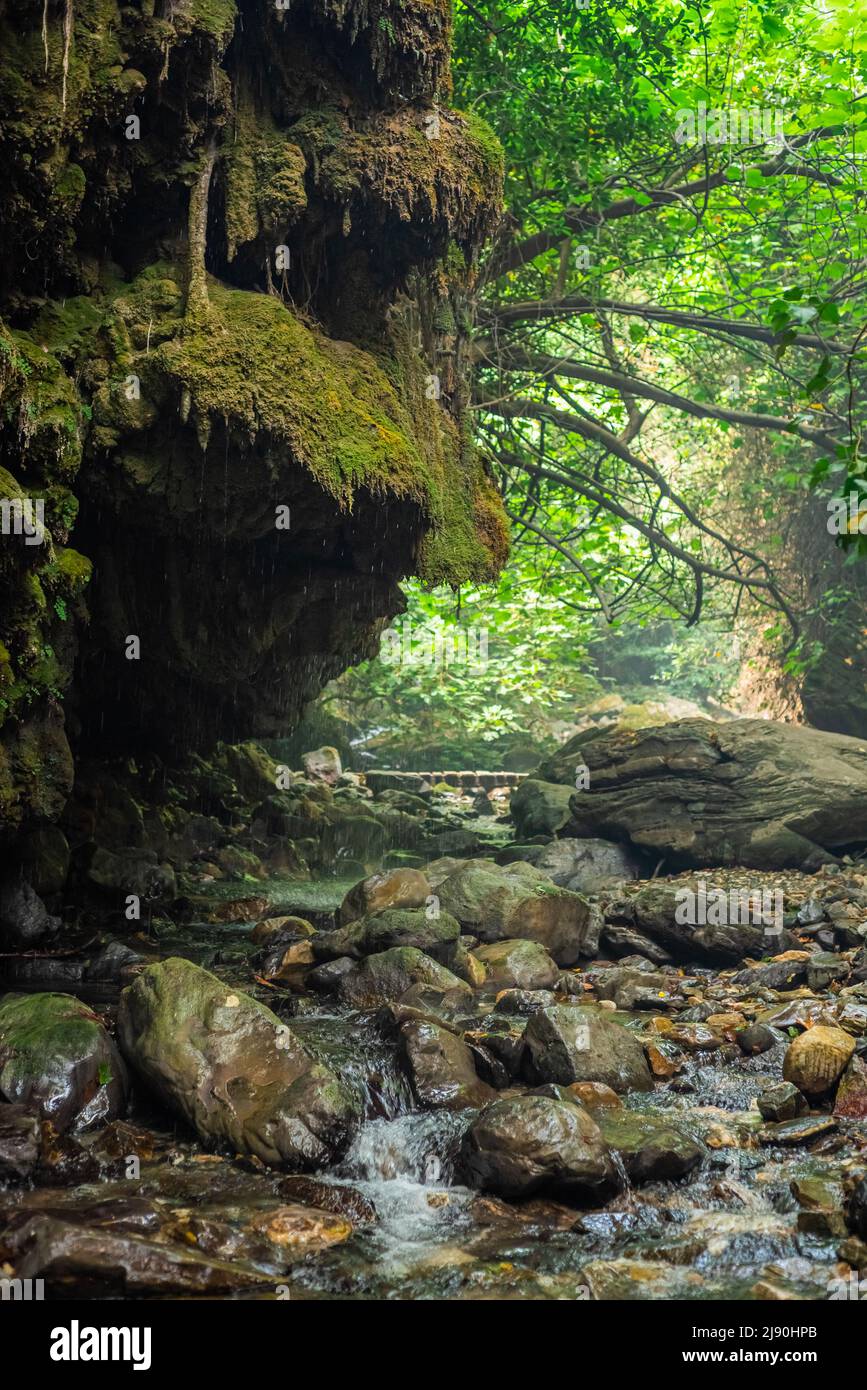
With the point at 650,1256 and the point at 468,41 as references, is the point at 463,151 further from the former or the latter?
the point at 650,1256

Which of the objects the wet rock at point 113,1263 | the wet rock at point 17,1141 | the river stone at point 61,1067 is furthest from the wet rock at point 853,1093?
the wet rock at point 17,1141

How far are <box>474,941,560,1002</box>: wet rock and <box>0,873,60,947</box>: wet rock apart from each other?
3.44 meters

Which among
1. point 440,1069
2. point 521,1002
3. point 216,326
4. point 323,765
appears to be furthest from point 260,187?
point 323,765

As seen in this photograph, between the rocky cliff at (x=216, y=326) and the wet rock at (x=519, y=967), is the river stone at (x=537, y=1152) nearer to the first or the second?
the wet rock at (x=519, y=967)

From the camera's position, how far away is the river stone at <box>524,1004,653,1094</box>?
5.89 meters

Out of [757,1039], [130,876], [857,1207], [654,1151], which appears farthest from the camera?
[130,876]

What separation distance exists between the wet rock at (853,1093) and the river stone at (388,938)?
328 cm

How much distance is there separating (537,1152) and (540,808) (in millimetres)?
10163

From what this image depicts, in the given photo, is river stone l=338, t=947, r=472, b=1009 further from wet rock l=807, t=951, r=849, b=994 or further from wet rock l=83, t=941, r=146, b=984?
wet rock l=807, t=951, r=849, b=994

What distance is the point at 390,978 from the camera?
7.42 metres

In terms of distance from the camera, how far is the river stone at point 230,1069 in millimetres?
4969

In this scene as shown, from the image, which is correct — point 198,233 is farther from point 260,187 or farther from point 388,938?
point 388,938

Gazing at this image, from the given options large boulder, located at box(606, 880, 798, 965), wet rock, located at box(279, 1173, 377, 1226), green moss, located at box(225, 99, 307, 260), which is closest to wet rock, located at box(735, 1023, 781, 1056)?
large boulder, located at box(606, 880, 798, 965)

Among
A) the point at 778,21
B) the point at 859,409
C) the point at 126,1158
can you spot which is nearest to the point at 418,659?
the point at 859,409
